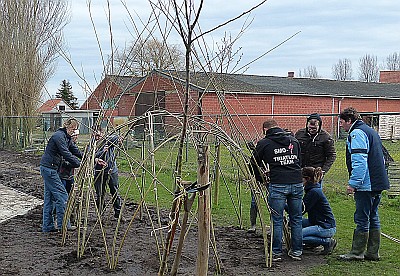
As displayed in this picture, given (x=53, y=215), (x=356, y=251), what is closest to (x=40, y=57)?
(x=53, y=215)

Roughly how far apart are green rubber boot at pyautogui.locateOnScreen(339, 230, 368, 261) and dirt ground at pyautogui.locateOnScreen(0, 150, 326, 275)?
37 centimetres

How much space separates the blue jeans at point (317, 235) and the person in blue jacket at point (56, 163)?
132 inches

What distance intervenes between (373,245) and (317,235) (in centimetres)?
67

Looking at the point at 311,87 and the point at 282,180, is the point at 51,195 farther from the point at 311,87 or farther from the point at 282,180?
the point at 311,87

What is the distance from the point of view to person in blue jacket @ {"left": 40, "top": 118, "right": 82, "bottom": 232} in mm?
7668

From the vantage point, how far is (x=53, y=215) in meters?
8.45

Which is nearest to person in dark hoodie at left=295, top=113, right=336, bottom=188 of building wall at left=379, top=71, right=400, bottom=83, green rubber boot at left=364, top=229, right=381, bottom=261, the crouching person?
the crouching person

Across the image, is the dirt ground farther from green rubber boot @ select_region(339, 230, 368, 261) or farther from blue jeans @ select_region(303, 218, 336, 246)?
green rubber boot @ select_region(339, 230, 368, 261)

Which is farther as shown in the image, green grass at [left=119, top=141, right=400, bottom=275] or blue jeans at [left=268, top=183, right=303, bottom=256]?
blue jeans at [left=268, top=183, right=303, bottom=256]

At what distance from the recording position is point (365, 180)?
6125 mm

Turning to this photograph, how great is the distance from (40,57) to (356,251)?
74.9 feet

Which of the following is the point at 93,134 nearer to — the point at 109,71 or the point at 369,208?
the point at 109,71

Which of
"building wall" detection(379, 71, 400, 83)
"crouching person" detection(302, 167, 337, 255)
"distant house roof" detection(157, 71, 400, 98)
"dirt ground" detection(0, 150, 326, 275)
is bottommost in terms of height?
"dirt ground" detection(0, 150, 326, 275)

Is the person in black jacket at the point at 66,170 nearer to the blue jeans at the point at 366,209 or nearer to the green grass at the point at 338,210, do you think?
the green grass at the point at 338,210
